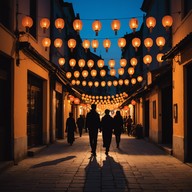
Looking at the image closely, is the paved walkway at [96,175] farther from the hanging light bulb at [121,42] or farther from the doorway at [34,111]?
the hanging light bulb at [121,42]

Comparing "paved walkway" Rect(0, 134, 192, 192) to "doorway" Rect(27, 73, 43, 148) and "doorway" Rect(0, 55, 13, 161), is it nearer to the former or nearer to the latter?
"doorway" Rect(0, 55, 13, 161)

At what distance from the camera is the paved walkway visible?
912cm

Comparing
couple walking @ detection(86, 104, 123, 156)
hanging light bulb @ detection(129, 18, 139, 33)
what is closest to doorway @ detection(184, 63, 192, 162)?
couple walking @ detection(86, 104, 123, 156)

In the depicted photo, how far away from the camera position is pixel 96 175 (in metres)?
10.9

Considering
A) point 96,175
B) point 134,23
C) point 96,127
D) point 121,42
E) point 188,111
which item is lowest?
point 96,175

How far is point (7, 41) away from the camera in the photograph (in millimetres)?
12773

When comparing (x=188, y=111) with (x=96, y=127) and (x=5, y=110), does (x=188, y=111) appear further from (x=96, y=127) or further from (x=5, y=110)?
(x=5, y=110)

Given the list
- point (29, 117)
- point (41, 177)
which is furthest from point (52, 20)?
point (41, 177)

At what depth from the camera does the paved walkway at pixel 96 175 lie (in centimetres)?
912

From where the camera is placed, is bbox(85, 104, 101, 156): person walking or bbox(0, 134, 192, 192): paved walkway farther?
bbox(85, 104, 101, 156): person walking

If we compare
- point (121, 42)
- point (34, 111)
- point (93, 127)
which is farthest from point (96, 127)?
point (121, 42)

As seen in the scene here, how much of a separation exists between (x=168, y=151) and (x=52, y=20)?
12244 millimetres

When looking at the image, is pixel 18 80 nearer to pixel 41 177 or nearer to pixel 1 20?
pixel 1 20

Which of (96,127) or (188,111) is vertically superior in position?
(188,111)
